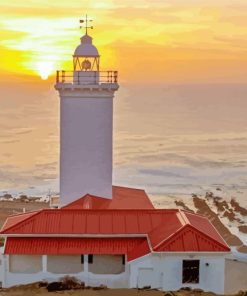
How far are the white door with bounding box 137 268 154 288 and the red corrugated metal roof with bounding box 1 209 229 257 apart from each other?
600mm

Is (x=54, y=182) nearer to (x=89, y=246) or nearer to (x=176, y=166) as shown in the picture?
(x=176, y=166)

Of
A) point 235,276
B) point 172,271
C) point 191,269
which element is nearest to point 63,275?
point 172,271

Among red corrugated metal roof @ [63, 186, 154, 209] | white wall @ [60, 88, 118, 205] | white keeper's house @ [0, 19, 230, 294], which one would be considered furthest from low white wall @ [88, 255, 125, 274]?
white wall @ [60, 88, 118, 205]

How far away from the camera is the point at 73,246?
57.7 feet

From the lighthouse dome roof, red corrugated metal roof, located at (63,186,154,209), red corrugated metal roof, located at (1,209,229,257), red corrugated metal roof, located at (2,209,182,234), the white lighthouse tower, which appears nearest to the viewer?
red corrugated metal roof, located at (1,209,229,257)

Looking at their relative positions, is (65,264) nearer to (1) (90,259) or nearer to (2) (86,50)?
(1) (90,259)

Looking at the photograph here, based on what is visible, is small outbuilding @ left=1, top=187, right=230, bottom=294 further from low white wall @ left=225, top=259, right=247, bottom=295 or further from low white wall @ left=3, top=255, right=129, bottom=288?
low white wall @ left=225, top=259, right=247, bottom=295

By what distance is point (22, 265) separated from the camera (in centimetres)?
1762

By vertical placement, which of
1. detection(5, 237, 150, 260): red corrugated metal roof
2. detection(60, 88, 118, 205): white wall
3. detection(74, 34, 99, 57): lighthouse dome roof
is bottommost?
detection(5, 237, 150, 260): red corrugated metal roof

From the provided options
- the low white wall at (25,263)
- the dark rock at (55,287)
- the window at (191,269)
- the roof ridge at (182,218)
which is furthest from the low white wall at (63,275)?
the roof ridge at (182,218)

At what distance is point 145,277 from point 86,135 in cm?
661

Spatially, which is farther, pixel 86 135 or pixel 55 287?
pixel 86 135

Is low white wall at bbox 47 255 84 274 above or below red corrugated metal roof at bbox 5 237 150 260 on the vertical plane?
below

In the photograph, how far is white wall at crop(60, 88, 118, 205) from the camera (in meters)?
21.6
